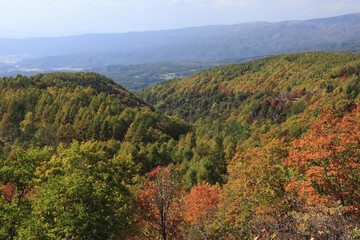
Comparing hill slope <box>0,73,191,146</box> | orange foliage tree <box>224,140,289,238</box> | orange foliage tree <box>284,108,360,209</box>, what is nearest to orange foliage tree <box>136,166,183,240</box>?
orange foliage tree <box>224,140,289,238</box>

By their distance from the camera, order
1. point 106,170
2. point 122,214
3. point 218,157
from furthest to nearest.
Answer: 1. point 218,157
2. point 106,170
3. point 122,214

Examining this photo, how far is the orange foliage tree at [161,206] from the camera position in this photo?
1666 centimetres

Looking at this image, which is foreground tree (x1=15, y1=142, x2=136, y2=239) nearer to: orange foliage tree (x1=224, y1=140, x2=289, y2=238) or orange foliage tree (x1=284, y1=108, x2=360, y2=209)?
orange foliage tree (x1=224, y1=140, x2=289, y2=238)

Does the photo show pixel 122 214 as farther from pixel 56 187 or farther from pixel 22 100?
pixel 22 100

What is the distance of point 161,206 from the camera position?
54.8ft

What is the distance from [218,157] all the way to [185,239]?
6264cm

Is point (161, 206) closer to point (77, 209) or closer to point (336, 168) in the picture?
point (77, 209)

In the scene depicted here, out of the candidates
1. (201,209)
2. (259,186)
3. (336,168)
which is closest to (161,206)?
(259,186)

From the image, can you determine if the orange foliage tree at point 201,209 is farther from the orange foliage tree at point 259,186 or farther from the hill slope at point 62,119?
the hill slope at point 62,119

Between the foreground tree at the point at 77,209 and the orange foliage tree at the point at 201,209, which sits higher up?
the foreground tree at the point at 77,209

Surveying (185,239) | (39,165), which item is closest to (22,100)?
(39,165)

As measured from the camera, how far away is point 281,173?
24.0m

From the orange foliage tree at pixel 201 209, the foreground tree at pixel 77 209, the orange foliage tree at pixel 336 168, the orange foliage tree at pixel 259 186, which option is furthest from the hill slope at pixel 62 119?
the orange foliage tree at pixel 336 168

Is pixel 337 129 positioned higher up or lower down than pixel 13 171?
higher up
